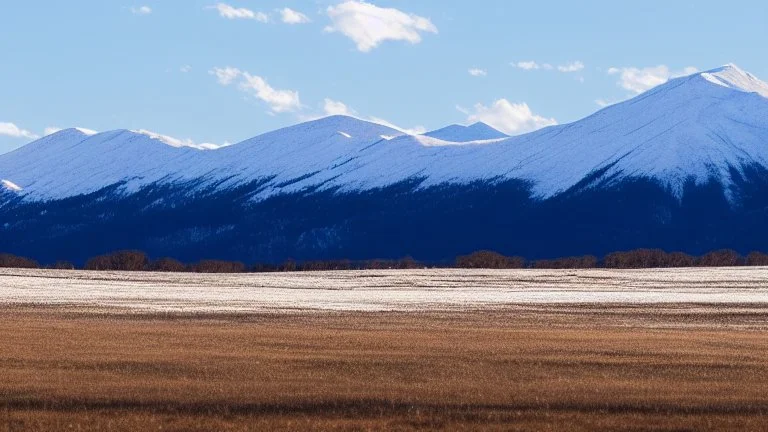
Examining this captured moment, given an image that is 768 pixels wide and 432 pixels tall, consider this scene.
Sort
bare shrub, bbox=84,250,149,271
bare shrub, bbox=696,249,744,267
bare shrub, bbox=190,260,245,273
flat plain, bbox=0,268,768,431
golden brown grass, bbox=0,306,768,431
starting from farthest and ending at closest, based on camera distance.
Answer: bare shrub, bbox=84,250,149,271 < bare shrub, bbox=190,260,245,273 < bare shrub, bbox=696,249,744,267 < flat plain, bbox=0,268,768,431 < golden brown grass, bbox=0,306,768,431

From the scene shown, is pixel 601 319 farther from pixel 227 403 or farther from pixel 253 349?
pixel 227 403

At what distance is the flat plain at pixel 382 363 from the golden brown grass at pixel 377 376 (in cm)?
6

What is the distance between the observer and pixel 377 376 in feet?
98.8

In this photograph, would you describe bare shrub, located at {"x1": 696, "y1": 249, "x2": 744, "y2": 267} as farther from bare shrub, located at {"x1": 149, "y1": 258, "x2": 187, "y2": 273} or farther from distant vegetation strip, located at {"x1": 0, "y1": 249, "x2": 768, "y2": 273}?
bare shrub, located at {"x1": 149, "y1": 258, "x2": 187, "y2": 273}

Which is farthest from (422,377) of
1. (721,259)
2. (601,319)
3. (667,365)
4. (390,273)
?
(721,259)

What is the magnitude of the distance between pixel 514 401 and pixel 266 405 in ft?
16.6

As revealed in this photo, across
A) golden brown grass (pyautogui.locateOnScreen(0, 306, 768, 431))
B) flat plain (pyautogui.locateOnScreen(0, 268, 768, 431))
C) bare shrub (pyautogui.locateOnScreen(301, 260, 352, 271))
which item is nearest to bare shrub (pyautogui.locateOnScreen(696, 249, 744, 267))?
bare shrub (pyautogui.locateOnScreen(301, 260, 352, 271))

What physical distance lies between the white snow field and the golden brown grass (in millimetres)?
14992

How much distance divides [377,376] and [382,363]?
2.72 m

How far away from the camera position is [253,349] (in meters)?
37.1

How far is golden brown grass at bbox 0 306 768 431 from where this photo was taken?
77.7ft

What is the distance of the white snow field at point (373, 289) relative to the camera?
64.3m

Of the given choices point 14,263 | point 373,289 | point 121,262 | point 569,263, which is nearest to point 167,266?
point 121,262

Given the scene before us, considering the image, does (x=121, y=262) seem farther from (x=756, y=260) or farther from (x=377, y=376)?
(x=377, y=376)
